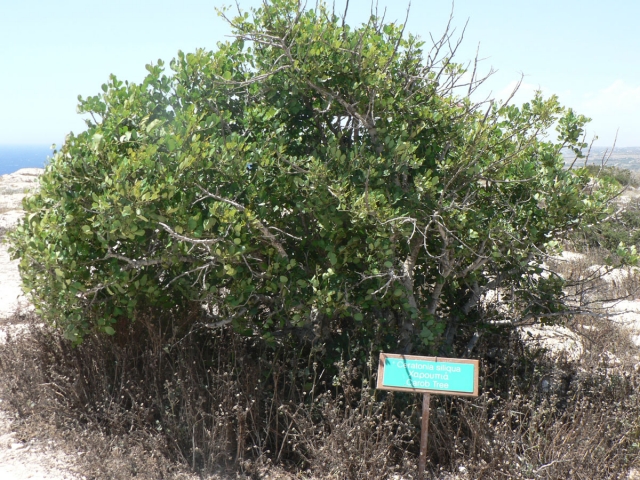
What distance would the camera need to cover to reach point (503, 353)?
4.43m

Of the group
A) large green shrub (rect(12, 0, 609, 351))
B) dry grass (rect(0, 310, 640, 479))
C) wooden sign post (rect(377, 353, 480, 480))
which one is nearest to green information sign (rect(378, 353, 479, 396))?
wooden sign post (rect(377, 353, 480, 480))

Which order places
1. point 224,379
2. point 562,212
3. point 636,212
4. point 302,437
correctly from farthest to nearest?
1. point 636,212
2. point 224,379
3. point 562,212
4. point 302,437

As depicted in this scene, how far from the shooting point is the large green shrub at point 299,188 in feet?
10.6

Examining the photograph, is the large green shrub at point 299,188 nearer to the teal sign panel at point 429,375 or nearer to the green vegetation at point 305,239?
the green vegetation at point 305,239

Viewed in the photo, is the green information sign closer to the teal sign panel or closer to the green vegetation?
the teal sign panel

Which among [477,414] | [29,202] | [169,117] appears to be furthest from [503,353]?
[29,202]

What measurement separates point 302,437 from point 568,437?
1553 millimetres

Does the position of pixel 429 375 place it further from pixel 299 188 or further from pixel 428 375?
pixel 299 188

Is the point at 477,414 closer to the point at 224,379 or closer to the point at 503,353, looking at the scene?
the point at 503,353

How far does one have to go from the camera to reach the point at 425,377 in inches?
128

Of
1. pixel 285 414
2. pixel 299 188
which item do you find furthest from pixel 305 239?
pixel 285 414

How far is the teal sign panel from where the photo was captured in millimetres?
3196

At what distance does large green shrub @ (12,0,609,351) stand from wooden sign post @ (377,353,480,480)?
0.44m

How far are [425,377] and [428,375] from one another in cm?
2
